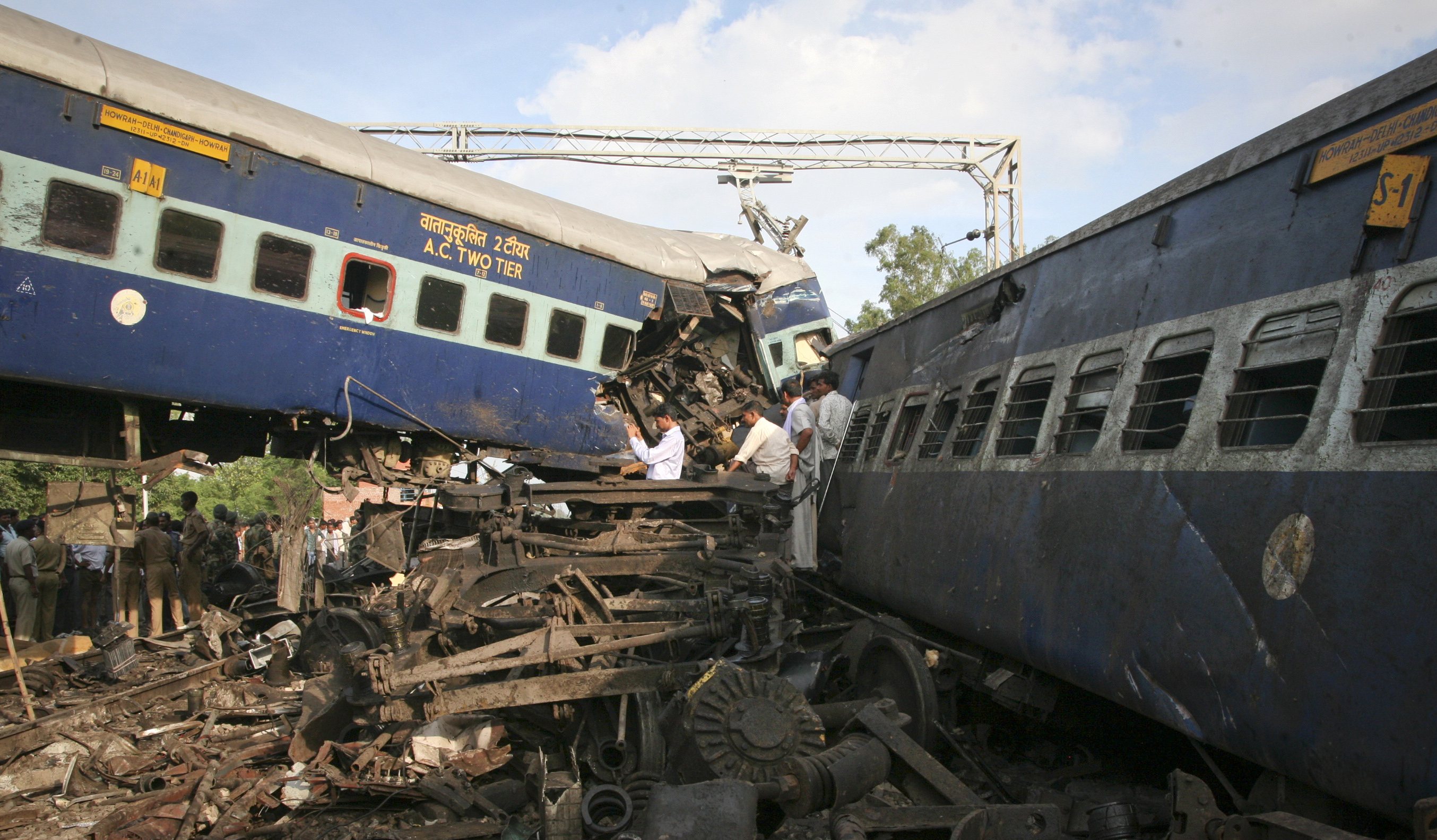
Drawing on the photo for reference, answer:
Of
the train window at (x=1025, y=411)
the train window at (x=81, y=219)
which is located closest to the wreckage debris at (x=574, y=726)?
the train window at (x=1025, y=411)

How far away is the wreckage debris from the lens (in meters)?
4.01

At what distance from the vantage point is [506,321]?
1027 centimetres

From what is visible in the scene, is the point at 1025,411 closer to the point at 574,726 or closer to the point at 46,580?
the point at 574,726

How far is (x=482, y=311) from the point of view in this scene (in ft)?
33.0

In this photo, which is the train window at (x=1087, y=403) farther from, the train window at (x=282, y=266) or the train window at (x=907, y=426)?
the train window at (x=282, y=266)

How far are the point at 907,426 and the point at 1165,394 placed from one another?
3604 millimetres

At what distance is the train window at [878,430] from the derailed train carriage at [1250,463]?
254cm

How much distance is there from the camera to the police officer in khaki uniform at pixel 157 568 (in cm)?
1087

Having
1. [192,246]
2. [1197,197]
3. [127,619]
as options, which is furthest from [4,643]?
[1197,197]

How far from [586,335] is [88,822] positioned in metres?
6.77

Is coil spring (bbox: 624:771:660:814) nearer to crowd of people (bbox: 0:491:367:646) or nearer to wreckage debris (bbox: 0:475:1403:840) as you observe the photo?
wreckage debris (bbox: 0:475:1403:840)

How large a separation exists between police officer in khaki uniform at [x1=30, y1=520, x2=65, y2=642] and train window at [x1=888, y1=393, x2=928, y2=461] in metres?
9.64

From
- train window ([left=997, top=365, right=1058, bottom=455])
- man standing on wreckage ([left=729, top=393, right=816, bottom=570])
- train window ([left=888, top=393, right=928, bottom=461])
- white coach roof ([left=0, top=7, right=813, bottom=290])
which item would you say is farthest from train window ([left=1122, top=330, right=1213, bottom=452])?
white coach roof ([left=0, top=7, right=813, bottom=290])

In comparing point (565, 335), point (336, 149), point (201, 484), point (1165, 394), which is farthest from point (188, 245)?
point (201, 484)
